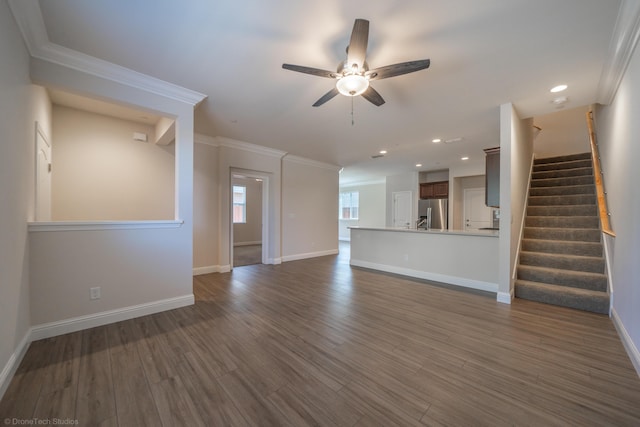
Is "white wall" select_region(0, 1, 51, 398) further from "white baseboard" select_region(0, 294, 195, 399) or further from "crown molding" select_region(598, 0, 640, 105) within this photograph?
"crown molding" select_region(598, 0, 640, 105)

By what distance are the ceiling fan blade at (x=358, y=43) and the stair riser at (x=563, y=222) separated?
4.55 metres

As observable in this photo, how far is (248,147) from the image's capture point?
5.34 metres

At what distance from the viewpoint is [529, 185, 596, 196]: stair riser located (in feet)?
15.2

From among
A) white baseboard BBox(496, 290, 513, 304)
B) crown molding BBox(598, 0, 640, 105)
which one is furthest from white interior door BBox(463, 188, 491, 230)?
crown molding BBox(598, 0, 640, 105)

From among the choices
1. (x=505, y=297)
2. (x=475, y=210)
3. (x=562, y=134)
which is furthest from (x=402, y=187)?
(x=505, y=297)

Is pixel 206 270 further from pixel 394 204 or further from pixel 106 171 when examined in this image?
pixel 394 204

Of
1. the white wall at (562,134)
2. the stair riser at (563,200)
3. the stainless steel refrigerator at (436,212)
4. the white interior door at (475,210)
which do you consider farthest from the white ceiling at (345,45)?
the stainless steel refrigerator at (436,212)

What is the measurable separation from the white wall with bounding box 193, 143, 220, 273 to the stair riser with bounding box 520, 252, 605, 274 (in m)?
5.53

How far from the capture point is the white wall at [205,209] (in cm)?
476

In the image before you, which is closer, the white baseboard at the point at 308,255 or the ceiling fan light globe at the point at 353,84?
the ceiling fan light globe at the point at 353,84

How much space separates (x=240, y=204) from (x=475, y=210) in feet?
25.8

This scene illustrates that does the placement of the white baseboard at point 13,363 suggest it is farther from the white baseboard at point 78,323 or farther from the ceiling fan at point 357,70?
the ceiling fan at point 357,70

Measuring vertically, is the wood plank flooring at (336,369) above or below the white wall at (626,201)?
below

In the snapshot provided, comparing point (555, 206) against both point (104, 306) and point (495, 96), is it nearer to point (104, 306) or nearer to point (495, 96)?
point (495, 96)
